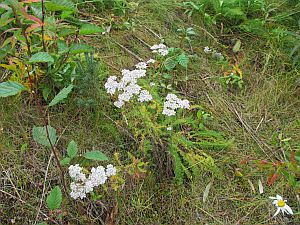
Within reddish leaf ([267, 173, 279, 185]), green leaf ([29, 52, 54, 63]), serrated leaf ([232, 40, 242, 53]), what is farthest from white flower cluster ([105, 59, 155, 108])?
serrated leaf ([232, 40, 242, 53])

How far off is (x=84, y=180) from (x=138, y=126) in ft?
1.42

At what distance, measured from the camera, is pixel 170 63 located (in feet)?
7.04

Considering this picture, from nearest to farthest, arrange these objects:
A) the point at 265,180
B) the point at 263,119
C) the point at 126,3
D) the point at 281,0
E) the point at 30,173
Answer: the point at 30,173 → the point at 265,180 → the point at 263,119 → the point at 126,3 → the point at 281,0

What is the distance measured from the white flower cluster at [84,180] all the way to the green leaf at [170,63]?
2.50ft

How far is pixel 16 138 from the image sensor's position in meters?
1.78

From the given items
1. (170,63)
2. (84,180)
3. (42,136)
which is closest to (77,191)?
(84,180)

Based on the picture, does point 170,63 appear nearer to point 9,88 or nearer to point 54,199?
point 9,88

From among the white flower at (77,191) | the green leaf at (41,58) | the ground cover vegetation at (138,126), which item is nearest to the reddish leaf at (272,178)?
the ground cover vegetation at (138,126)

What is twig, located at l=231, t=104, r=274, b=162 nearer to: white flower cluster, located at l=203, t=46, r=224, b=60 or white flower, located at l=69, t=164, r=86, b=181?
white flower cluster, located at l=203, t=46, r=224, b=60

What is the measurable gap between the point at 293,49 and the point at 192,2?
69cm

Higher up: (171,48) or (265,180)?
(171,48)

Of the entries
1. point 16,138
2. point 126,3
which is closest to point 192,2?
point 126,3

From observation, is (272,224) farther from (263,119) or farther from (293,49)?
(293,49)

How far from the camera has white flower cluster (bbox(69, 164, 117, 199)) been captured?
1510mm
